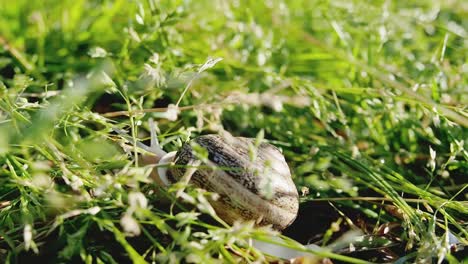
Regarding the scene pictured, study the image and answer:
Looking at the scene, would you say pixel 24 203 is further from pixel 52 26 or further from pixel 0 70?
pixel 52 26

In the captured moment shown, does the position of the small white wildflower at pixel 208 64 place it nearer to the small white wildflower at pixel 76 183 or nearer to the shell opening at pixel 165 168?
the shell opening at pixel 165 168

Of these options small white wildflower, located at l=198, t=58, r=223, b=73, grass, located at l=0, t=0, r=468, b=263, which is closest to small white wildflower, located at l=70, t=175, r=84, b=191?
grass, located at l=0, t=0, r=468, b=263

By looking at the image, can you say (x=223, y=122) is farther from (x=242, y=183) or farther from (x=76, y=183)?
→ (x=76, y=183)

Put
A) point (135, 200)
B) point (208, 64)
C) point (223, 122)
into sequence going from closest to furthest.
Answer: point (135, 200)
point (208, 64)
point (223, 122)

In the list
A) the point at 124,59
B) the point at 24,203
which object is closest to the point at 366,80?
the point at 124,59

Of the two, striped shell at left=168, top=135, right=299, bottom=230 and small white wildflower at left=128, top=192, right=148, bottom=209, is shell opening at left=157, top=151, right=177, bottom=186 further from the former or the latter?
small white wildflower at left=128, top=192, right=148, bottom=209

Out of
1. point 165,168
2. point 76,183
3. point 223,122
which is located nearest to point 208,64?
point 165,168

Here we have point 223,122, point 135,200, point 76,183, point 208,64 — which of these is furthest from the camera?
point 223,122

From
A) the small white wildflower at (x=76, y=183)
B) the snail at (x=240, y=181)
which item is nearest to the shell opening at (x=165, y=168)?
the snail at (x=240, y=181)
